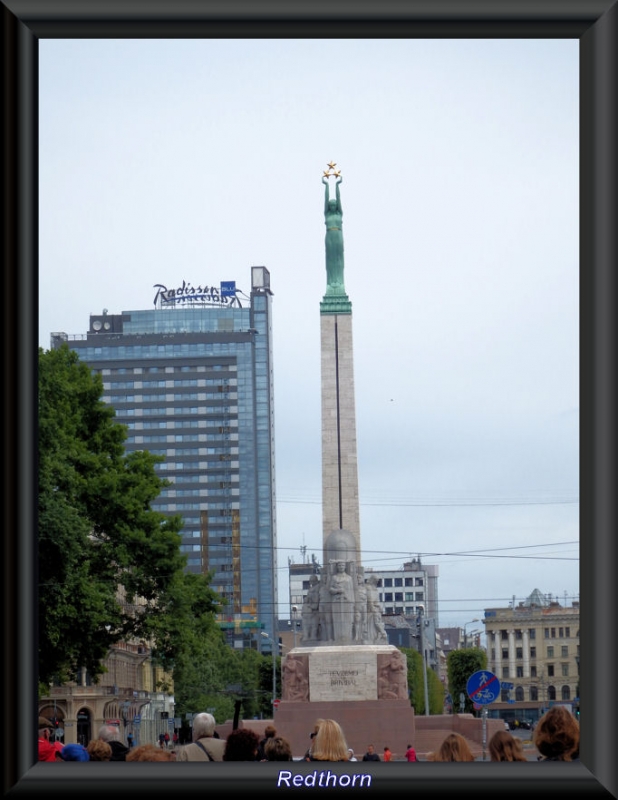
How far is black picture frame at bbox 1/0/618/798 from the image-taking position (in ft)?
14.7

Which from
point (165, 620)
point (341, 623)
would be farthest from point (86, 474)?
point (341, 623)

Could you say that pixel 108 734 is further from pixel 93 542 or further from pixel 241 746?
pixel 93 542

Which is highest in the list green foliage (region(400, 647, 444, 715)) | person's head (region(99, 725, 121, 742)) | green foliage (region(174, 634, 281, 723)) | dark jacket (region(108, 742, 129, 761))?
person's head (region(99, 725, 121, 742))

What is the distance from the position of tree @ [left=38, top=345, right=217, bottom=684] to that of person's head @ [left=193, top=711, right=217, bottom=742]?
25.5 meters

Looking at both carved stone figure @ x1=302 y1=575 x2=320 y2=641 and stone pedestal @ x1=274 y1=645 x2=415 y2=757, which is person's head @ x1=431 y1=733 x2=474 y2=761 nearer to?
stone pedestal @ x1=274 y1=645 x2=415 y2=757

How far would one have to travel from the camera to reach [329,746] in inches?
216

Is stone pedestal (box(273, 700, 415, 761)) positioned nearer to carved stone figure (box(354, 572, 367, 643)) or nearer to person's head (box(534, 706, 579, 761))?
carved stone figure (box(354, 572, 367, 643))

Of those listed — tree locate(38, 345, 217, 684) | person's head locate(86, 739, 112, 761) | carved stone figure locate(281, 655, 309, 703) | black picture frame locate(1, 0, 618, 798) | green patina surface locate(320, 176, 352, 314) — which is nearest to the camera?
black picture frame locate(1, 0, 618, 798)

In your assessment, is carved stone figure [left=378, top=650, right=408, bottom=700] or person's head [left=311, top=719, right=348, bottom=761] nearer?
person's head [left=311, top=719, right=348, bottom=761]

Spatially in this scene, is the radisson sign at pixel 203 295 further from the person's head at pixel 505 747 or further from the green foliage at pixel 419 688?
the person's head at pixel 505 747

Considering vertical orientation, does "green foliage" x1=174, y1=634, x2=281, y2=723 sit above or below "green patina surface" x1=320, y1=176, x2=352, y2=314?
below

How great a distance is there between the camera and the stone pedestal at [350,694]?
45.0 meters

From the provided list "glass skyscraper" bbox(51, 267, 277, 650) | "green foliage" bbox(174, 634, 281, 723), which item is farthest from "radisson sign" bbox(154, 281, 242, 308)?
"green foliage" bbox(174, 634, 281, 723)

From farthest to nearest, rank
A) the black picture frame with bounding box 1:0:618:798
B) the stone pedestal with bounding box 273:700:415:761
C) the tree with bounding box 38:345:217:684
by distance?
the stone pedestal with bounding box 273:700:415:761, the tree with bounding box 38:345:217:684, the black picture frame with bounding box 1:0:618:798
